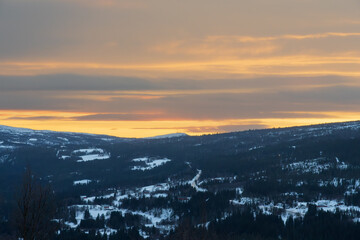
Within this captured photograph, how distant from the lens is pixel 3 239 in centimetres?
18350

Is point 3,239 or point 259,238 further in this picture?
point 259,238

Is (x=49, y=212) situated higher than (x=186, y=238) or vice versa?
(x=49, y=212)

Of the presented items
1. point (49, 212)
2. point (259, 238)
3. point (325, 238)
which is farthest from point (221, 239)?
point (49, 212)

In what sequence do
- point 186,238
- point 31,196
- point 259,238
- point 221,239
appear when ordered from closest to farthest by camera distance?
point 31,196 → point 186,238 → point 221,239 → point 259,238

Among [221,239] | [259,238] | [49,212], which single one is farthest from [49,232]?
[259,238]

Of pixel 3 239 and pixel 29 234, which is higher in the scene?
pixel 29 234

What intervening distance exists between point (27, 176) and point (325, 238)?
142745 millimetres

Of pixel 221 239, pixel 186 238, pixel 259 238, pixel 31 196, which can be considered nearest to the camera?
pixel 31 196

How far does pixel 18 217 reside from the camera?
74.8 m

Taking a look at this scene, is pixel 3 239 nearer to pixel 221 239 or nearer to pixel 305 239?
pixel 221 239

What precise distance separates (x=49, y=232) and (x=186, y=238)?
2550cm

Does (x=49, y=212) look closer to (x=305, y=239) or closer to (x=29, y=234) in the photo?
(x=29, y=234)

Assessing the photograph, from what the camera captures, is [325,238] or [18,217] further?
[325,238]

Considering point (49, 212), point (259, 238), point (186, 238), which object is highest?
point (49, 212)
